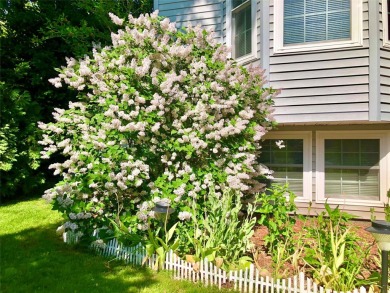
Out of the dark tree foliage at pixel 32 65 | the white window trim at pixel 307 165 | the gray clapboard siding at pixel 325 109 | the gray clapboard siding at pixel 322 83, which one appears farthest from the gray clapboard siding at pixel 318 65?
the dark tree foliage at pixel 32 65

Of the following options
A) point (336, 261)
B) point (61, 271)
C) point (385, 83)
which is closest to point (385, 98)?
point (385, 83)

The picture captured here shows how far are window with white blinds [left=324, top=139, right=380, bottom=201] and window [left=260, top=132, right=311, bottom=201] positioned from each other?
39 centimetres

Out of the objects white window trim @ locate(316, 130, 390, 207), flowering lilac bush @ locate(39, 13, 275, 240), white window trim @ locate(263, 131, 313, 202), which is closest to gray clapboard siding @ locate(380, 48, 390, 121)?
white window trim @ locate(316, 130, 390, 207)

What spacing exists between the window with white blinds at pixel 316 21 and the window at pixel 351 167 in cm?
189

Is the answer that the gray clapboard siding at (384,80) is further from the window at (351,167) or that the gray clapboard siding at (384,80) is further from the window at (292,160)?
the window at (292,160)

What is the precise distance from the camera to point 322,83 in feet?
19.3

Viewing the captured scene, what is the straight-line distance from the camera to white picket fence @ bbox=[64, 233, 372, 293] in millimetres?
3152

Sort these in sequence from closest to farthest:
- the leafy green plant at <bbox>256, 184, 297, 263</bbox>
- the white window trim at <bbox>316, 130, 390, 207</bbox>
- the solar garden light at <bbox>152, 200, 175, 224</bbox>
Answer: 1. the leafy green plant at <bbox>256, 184, 297, 263</bbox>
2. the solar garden light at <bbox>152, 200, 175, 224</bbox>
3. the white window trim at <bbox>316, 130, 390, 207</bbox>

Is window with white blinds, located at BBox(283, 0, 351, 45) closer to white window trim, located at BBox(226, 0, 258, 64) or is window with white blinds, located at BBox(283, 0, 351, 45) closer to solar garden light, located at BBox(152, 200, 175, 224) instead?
white window trim, located at BBox(226, 0, 258, 64)

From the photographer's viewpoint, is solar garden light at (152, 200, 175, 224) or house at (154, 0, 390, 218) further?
house at (154, 0, 390, 218)

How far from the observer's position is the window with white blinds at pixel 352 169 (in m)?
6.24

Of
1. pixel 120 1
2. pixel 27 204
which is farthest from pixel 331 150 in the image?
pixel 120 1

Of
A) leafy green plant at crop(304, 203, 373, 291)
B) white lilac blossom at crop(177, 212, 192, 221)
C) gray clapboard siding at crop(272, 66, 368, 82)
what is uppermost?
gray clapboard siding at crop(272, 66, 368, 82)

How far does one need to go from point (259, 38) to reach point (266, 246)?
13.2 feet
